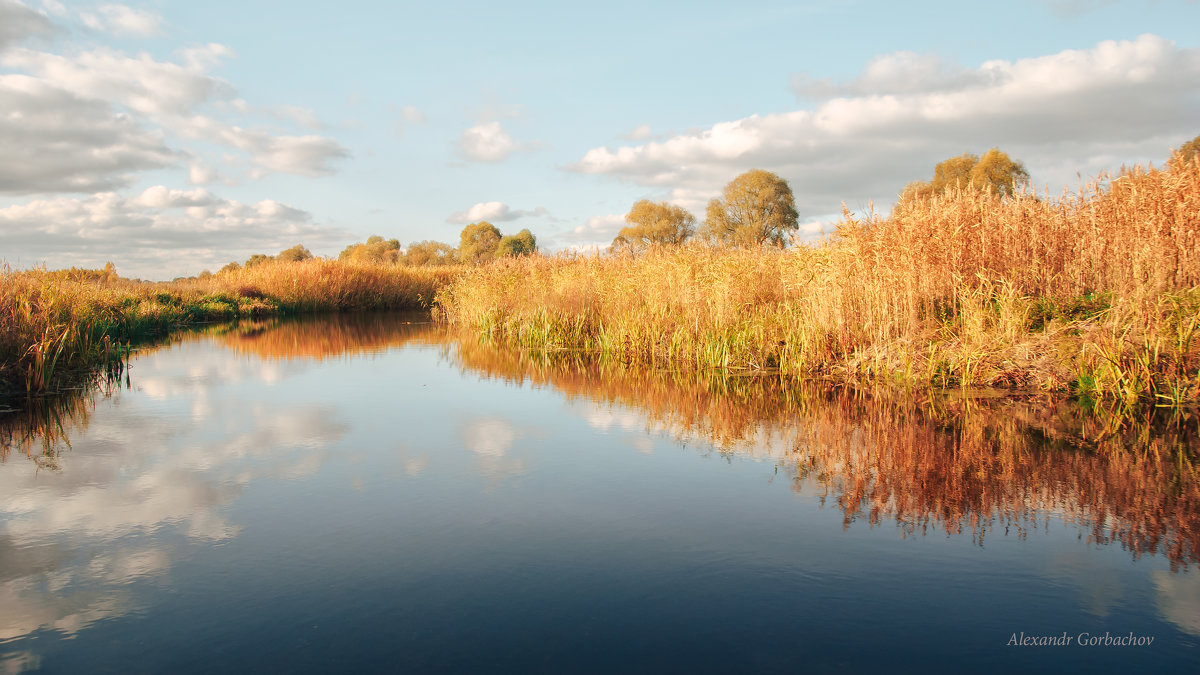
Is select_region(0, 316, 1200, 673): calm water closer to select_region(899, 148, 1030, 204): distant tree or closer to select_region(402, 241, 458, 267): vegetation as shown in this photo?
select_region(899, 148, 1030, 204): distant tree

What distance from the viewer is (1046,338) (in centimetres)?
742

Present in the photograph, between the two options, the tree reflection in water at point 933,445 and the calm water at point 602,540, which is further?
the tree reflection in water at point 933,445

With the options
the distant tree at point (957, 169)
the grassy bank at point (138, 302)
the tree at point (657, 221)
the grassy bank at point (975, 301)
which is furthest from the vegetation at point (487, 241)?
the grassy bank at point (975, 301)

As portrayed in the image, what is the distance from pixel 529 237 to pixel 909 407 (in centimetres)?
5399

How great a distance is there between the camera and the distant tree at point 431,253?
5653 centimetres

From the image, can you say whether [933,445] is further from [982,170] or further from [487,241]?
[487,241]

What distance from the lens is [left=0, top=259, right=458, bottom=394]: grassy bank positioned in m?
7.89

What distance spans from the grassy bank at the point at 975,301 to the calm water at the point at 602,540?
35.0 inches

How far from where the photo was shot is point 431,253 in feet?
197

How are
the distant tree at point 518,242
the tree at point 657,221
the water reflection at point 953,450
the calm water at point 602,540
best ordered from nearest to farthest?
1. the calm water at point 602,540
2. the water reflection at point 953,450
3. the tree at point 657,221
4. the distant tree at point 518,242

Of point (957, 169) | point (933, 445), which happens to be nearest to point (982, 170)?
point (957, 169)

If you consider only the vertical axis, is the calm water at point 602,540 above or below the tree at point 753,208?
below

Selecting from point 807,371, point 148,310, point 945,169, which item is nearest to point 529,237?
point 945,169

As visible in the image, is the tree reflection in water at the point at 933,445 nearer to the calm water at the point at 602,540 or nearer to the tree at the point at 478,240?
the calm water at the point at 602,540
